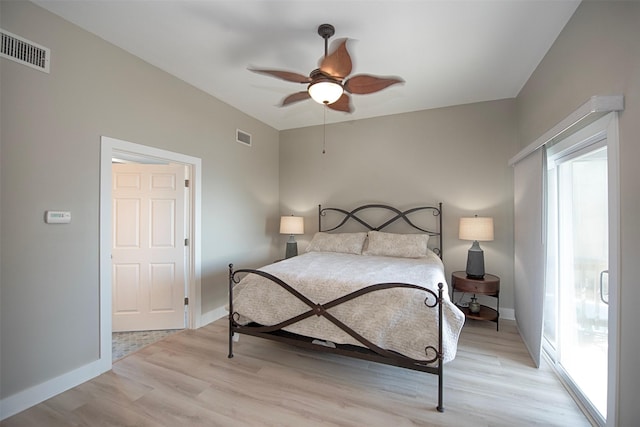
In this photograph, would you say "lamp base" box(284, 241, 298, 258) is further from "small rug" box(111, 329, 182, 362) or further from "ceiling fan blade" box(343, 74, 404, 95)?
"ceiling fan blade" box(343, 74, 404, 95)

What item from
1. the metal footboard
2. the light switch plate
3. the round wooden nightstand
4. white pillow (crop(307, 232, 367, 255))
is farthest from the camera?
white pillow (crop(307, 232, 367, 255))

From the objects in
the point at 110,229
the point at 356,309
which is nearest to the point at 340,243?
the point at 356,309

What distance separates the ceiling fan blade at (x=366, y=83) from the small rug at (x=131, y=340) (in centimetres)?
331

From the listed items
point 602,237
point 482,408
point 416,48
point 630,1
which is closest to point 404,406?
point 482,408

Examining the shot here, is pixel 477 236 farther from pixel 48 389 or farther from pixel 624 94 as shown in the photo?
pixel 48 389

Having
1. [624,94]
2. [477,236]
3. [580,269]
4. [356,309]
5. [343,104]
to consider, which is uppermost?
[343,104]

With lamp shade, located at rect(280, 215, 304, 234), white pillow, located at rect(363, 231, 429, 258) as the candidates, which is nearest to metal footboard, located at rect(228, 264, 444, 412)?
white pillow, located at rect(363, 231, 429, 258)

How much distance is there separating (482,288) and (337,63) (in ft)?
9.47

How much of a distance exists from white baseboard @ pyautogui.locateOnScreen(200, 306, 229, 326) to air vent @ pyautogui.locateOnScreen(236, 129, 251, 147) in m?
2.39

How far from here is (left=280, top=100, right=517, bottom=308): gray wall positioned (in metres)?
3.59

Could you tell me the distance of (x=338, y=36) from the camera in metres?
2.29

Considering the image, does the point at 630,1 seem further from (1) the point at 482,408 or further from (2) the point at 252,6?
(1) the point at 482,408

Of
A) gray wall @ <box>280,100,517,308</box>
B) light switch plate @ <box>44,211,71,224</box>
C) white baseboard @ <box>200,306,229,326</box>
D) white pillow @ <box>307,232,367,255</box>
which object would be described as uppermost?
gray wall @ <box>280,100,517,308</box>

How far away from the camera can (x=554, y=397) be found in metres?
2.02
